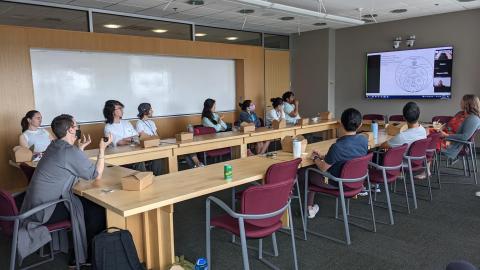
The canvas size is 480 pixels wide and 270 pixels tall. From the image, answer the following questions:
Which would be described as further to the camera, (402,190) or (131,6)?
(131,6)

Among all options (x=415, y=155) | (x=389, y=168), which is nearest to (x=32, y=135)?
(x=389, y=168)

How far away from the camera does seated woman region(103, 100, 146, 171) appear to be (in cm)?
458

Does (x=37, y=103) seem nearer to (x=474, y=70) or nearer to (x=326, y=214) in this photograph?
(x=326, y=214)

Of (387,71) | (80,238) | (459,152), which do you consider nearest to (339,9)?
(387,71)

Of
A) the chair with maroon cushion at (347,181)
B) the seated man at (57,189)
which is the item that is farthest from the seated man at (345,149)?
the seated man at (57,189)

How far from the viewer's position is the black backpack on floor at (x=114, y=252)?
2.27 m

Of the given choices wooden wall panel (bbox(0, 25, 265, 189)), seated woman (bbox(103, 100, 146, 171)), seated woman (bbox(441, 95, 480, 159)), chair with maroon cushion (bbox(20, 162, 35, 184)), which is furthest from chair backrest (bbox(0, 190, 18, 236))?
seated woman (bbox(441, 95, 480, 159))

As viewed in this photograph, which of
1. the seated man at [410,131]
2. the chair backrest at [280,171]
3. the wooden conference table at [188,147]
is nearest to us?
the chair backrest at [280,171]

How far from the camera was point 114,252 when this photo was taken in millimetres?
2312

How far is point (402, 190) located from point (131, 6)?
4864 mm

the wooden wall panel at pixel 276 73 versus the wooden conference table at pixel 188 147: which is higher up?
the wooden wall panel at pixel 276 73

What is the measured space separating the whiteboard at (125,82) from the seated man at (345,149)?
4.25 metres

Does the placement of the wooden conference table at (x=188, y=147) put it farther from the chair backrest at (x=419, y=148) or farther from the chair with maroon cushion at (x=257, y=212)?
the chair backrest at (x=419, y=148)

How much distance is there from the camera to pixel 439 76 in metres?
7.24
